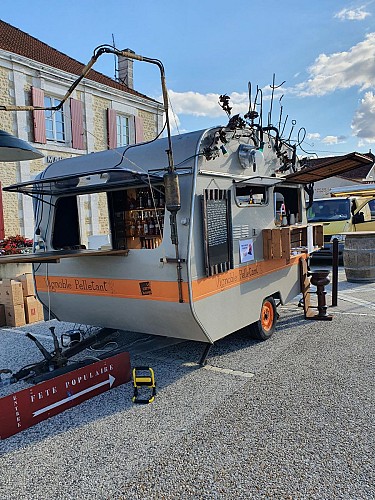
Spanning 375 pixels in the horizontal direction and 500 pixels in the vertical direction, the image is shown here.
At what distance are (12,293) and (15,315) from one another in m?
0.39

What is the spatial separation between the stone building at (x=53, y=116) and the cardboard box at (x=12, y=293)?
5402 millimetres

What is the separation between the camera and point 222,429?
3.60 meters

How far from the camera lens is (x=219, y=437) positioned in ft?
11.4

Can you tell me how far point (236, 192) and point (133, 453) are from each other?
3.14m

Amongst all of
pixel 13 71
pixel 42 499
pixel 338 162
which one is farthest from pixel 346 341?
pixel 13 71

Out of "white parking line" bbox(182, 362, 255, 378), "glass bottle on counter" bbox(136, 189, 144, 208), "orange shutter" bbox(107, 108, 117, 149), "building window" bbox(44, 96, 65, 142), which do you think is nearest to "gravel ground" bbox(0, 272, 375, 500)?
"white parking line" bbox(182, 362, 255, 378)

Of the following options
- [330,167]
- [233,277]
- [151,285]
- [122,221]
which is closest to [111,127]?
[122,221]

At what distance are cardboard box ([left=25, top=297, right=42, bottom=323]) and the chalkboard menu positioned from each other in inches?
158

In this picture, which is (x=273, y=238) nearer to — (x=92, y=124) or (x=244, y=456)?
(x=244, y=456)

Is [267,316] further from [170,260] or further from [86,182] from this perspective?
[86,182]

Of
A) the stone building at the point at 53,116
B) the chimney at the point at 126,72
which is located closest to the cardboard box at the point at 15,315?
the stone building at the point at 53,116

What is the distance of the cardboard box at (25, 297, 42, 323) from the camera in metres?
7.29

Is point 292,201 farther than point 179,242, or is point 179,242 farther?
point 292,201

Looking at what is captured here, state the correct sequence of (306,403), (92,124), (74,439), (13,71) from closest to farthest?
(74,439) < (306,403) < (13,71) < (92,124)
